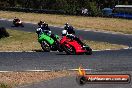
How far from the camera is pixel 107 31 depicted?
135 feet

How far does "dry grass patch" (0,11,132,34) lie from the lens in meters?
43.4

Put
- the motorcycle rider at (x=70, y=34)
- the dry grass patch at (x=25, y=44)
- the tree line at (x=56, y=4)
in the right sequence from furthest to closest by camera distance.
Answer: the tree line at (x=56, y=4)
the dry grass patch at (x=25, y=44)
the motorcycle rider at (x=70, y=34)

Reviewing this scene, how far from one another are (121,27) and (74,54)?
21580 mm

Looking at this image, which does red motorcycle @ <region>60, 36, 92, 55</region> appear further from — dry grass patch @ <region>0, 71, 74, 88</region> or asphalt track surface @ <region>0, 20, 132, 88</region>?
dry grass patch @ <region>0, 71, 74, 88</region>

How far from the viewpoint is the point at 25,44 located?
28531mm

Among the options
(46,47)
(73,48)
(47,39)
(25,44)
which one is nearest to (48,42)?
(47,39)

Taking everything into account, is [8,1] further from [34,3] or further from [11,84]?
[11,84]

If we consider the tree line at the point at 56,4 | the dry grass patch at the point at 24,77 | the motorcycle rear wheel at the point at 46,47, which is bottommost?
the tree line at the point at 56,4

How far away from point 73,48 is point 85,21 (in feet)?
84.8

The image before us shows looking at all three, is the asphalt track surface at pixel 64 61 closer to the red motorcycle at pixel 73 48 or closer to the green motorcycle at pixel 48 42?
the red motorcycle at pixel 73 48

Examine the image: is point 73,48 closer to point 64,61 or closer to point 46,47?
point 46,47

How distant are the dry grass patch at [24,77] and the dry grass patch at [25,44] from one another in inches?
322

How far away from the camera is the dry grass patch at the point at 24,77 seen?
52.2 feet

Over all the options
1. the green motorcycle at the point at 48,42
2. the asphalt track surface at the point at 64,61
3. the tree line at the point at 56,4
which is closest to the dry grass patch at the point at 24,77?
the asphalt track surface at the point at 64,61
